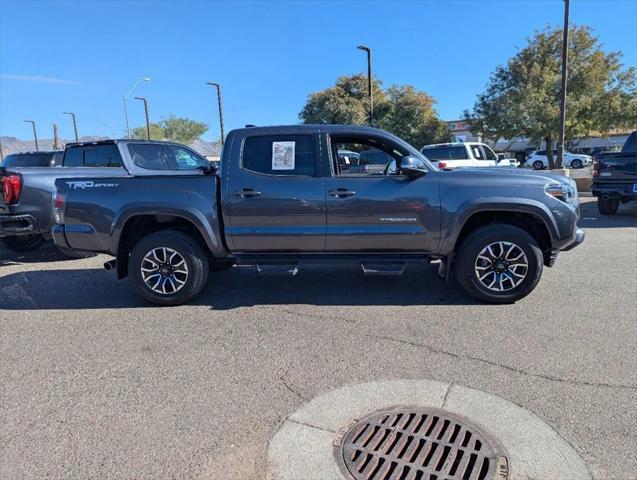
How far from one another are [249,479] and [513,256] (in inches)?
142

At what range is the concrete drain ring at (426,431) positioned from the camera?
8.00ft

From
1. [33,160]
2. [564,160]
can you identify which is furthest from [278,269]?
[564,160]

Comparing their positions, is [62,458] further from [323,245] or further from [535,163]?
[535,163]

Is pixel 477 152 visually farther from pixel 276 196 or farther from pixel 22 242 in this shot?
pixel 22 242

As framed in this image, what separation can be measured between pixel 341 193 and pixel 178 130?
244ft

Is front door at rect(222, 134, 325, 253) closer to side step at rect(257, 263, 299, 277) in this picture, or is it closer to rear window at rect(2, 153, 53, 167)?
side step at rect(257, 263, 299, 277)

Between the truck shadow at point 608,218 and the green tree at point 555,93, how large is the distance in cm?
1546

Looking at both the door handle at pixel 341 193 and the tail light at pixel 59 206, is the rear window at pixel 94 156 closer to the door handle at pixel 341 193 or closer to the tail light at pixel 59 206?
the tail light at pixel 59 206

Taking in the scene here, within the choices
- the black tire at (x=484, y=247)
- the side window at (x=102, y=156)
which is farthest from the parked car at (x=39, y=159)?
the black tire at (x=484, y=247)

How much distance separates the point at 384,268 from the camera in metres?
4.85

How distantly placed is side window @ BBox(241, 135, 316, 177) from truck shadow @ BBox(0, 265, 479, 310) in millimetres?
1470

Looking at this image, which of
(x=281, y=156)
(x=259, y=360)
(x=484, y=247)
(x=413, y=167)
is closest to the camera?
(x=259, y=360)

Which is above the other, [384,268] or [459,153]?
[459,153]

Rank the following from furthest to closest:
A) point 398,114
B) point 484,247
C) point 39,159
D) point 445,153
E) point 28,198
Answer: point 398,114 → point 445,153 → point 39,159 → point 28,198 → point 484,247
